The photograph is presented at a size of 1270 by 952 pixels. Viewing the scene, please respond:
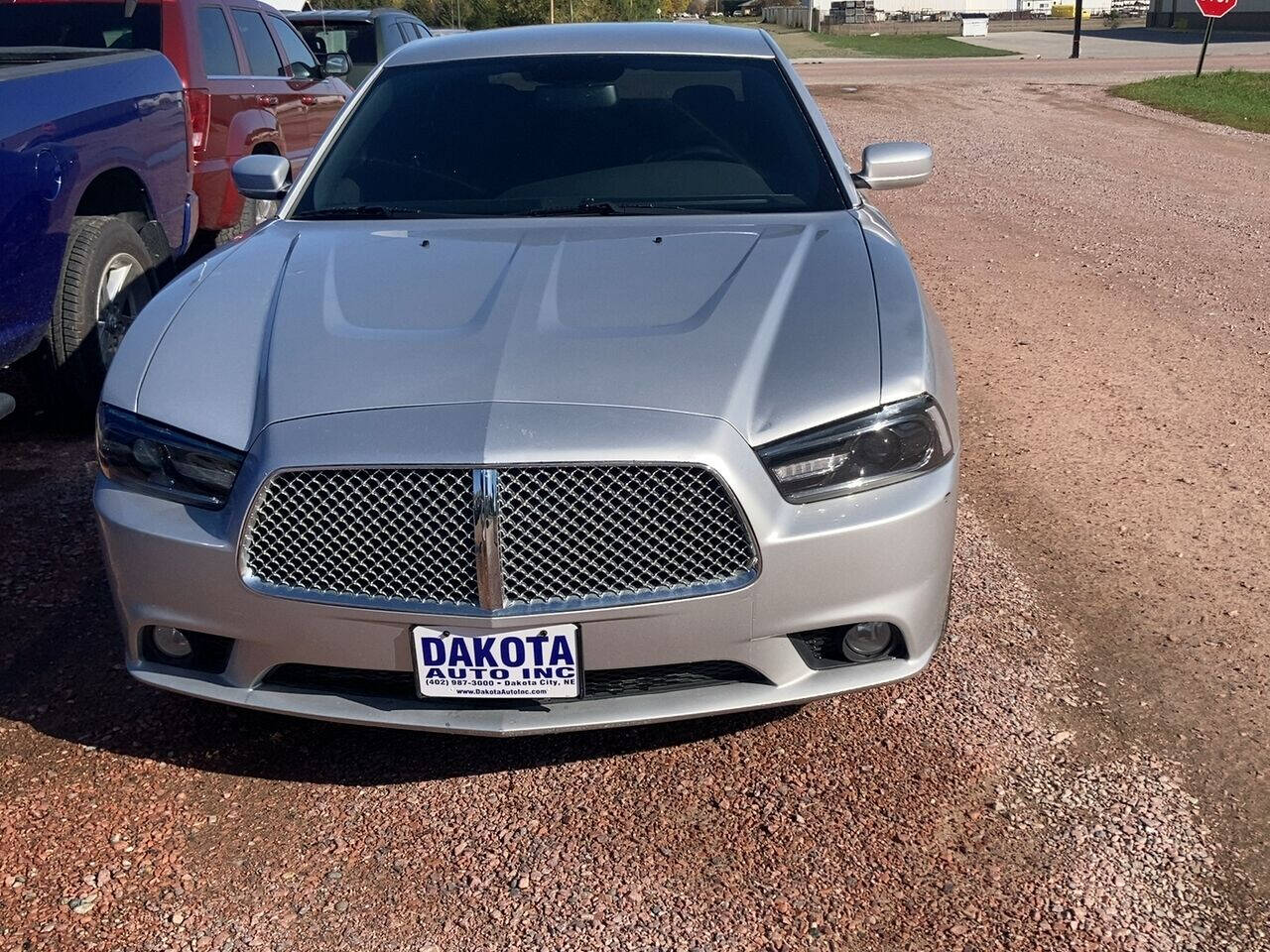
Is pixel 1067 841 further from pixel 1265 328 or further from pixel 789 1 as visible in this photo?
pixel 789 1

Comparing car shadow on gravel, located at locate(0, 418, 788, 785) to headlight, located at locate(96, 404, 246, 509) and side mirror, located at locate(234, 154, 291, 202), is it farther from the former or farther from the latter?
side mirror, located at locate(234, 154, 291, 202)

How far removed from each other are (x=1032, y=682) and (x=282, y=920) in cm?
202

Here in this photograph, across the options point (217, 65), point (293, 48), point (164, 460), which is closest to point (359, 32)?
point (293, 48)

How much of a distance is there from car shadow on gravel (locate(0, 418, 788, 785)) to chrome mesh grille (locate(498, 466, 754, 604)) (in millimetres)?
666

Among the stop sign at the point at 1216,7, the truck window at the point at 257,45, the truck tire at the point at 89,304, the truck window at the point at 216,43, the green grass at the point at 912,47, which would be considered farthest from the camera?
the green grass at the point at 912,47

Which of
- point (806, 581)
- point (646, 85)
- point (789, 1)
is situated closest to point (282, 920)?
point (806, 581)

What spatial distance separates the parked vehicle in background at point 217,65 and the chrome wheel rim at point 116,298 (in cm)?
106

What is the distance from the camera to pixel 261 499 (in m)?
2.68

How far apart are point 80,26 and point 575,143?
441cm

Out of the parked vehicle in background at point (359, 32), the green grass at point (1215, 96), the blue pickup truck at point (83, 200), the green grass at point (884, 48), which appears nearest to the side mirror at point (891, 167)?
the blue pickup truck at point (83, 200)

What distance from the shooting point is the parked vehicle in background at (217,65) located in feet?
23.2

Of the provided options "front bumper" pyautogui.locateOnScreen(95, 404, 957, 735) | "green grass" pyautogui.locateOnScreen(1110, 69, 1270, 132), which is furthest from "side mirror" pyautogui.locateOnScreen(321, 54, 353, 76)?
"green grass" pyautogui.locateOnScreen(1110, 69, 1270, 132)

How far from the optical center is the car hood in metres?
2.76

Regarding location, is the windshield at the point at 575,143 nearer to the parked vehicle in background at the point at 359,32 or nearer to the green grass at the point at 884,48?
the parked vehicle in background at the point at 359,32
